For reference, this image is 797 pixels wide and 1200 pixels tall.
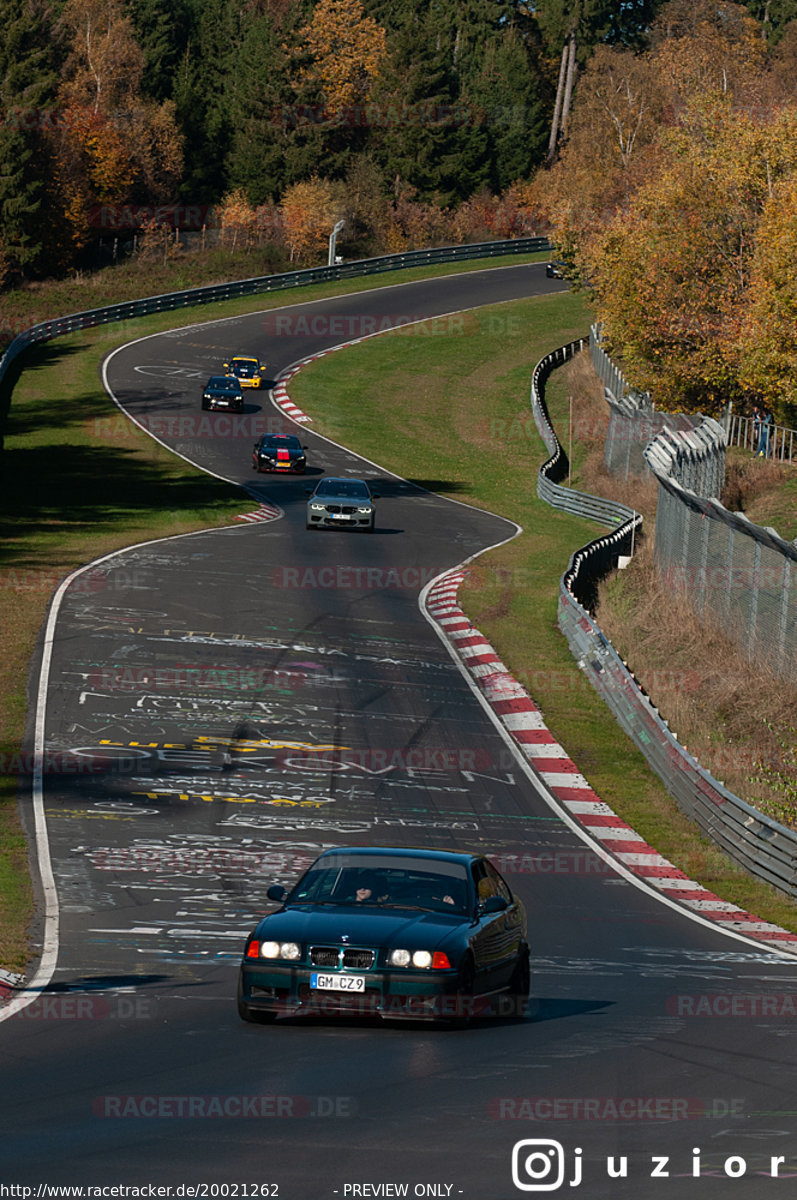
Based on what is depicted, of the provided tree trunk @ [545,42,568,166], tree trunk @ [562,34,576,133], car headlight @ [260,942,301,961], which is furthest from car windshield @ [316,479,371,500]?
tree trunk @ [562,34,576,133]

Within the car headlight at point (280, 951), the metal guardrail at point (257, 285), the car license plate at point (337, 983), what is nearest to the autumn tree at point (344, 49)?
the metal guardrail at point (257, 285)

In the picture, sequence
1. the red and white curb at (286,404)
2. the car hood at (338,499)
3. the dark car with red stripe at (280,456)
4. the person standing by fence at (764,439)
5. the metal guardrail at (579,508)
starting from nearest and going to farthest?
the metal guardrail at (579,508)
the car hood at (338,499)
the person standing by fence at (764,439)
the dark car with red stripe at (280,456)
the red and white curb at (286,404)

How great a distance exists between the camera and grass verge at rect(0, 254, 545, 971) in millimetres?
22062

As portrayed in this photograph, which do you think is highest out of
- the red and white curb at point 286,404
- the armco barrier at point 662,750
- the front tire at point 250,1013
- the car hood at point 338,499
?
the front tire at point 250,1013

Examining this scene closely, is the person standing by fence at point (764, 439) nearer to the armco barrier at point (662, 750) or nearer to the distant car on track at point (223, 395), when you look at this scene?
the armco barrier at point (662, 750)

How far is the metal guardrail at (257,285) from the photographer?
7831cm

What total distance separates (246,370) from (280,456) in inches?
711

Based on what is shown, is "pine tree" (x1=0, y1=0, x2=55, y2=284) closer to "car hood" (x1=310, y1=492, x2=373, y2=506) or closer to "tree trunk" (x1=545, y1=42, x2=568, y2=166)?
"tree trunk" (x1=545, y1=42, x2=568, y2=166)

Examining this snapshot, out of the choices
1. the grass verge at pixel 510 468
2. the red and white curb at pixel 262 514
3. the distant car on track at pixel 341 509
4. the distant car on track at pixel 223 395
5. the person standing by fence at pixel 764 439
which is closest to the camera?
the grass verge at pixel 510 468

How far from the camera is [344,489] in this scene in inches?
1785

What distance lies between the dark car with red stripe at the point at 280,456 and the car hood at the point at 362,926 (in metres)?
42.5

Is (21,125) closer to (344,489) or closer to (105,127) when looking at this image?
(105,127)

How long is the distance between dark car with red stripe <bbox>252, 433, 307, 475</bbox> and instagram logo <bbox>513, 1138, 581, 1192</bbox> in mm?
46466

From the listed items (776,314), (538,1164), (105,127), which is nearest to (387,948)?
(538,1164)
